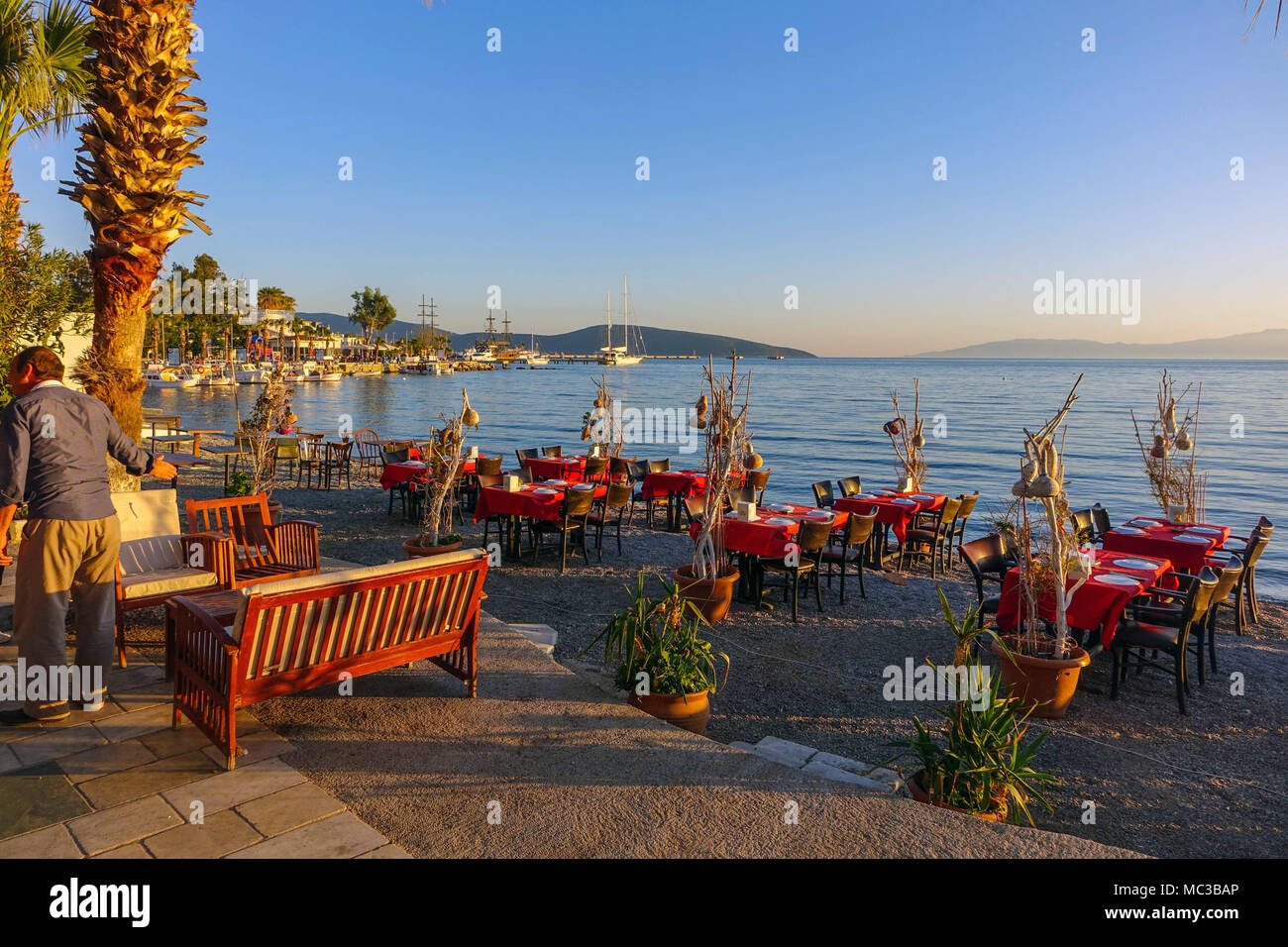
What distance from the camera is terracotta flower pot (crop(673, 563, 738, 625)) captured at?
695 cm

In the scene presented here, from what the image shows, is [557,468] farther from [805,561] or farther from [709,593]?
[709,593]

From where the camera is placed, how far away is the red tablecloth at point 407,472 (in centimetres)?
1161

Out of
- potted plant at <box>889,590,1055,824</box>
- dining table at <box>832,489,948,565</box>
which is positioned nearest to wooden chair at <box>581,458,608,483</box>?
dining table at <box>832,489,948,565</box>

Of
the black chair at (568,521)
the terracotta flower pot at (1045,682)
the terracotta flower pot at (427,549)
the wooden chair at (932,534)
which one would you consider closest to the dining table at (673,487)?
the black chair at (568,521)

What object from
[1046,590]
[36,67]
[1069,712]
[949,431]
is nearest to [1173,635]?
[1046,590]

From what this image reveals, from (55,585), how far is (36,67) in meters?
7.81

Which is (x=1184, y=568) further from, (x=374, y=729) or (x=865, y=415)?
(x=865, y=415)

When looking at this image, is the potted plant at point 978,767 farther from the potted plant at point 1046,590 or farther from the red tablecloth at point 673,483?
the red tablecloth at point 673,483

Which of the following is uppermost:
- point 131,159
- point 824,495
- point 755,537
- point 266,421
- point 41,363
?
point 131,159

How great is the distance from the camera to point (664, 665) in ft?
14.5

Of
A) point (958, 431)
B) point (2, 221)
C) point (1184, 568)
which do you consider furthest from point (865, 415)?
point (2, 221)
